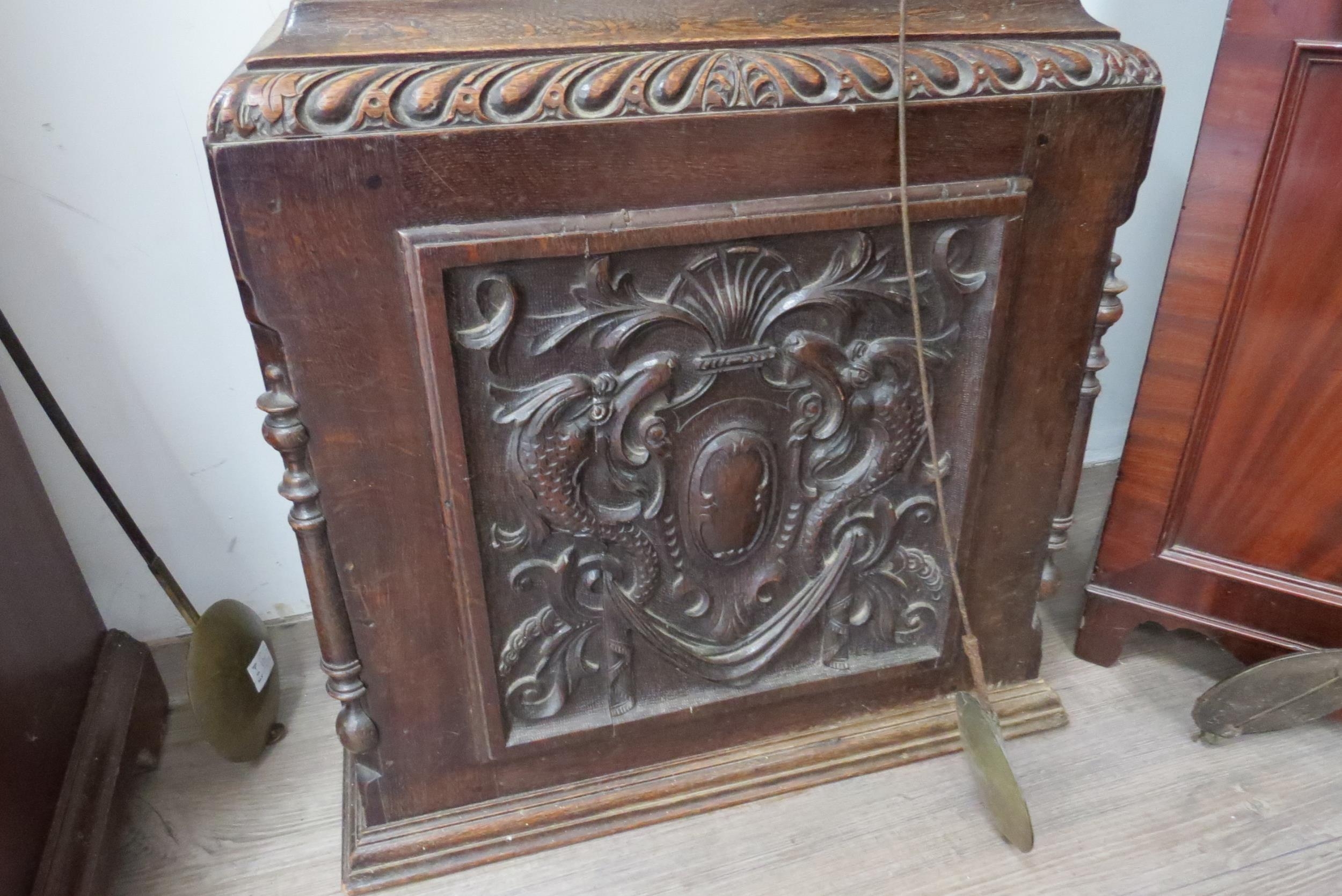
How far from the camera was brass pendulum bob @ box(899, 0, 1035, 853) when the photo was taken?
2.94 ft

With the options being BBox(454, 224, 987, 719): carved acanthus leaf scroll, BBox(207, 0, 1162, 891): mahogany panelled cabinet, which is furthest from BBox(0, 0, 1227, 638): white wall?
BBox(454, 224, 987, 719): carved acanthus leaf scroll

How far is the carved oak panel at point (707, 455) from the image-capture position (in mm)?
821

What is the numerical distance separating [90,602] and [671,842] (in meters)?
0.77

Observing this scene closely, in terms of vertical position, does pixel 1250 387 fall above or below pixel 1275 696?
above

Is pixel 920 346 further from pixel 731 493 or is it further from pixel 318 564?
pixel 318 564

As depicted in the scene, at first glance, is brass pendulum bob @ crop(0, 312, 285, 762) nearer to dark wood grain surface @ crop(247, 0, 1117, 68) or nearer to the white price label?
the white price label

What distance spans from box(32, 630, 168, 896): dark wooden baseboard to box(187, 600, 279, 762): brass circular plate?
0.29ft

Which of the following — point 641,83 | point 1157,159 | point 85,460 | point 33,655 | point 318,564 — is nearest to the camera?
point 641,83

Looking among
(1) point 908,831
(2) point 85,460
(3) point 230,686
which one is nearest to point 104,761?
(3) point 230,686

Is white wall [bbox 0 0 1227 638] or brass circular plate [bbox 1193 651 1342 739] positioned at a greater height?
white wall [bbox 0 0 1227 638]

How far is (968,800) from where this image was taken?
42.4 inches

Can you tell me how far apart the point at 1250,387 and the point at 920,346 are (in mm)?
456

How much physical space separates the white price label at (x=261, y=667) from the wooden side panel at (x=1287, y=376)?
45.3 inches

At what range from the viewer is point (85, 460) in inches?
42.3
